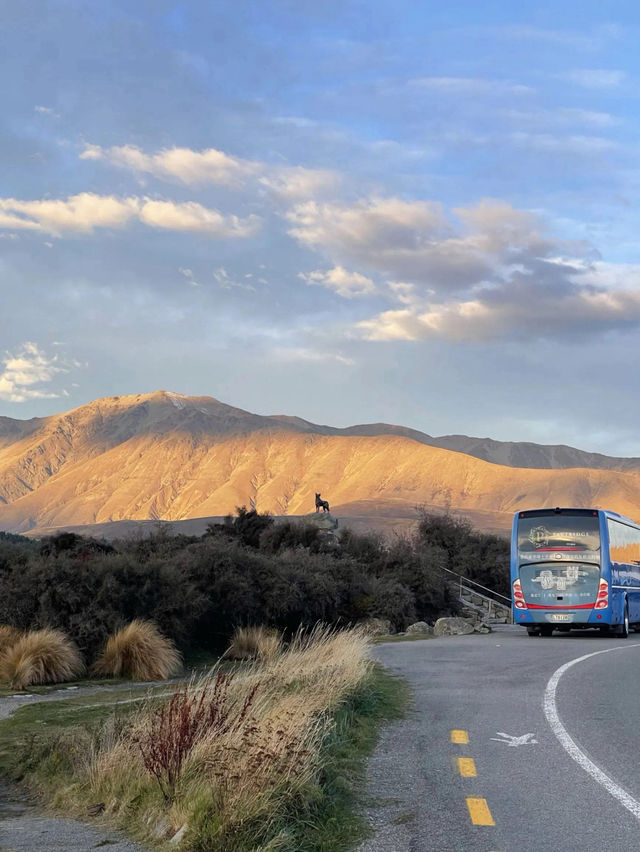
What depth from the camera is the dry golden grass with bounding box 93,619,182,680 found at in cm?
1966

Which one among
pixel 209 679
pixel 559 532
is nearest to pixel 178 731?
pixel 209 679

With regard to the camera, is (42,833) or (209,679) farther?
(209,679)

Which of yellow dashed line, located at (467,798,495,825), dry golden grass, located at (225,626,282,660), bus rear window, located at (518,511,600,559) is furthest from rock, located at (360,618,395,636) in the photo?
yellow dashed line, located at (467,798,495,825)

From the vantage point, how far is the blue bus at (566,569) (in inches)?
1022

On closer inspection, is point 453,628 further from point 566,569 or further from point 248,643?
point 248,643

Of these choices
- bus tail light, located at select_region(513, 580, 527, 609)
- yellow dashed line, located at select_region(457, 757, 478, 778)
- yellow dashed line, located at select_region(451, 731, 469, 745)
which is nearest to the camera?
yellow dashed line, located at select_region(457, 757, 478, 778)

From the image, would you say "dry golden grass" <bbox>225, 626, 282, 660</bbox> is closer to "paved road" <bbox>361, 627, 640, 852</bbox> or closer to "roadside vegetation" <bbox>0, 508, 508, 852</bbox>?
"roadside vegetation" <bbox>0, 508, 508, 852</bbox>

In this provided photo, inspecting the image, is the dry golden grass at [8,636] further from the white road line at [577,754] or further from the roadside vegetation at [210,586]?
the white road line at [577,754]

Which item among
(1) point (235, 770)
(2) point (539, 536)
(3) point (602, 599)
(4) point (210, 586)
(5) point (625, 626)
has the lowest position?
(5) point (625, 626)

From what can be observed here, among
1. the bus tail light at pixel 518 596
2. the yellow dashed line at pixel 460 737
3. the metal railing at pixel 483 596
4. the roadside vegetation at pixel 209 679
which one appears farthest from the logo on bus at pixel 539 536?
the metal railing at pixel 483 596

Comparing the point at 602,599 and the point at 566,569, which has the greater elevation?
the point at 566,569

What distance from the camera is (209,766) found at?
23.4ft

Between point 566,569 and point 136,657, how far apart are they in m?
12.4

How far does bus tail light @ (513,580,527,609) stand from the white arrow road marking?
16.5 m
